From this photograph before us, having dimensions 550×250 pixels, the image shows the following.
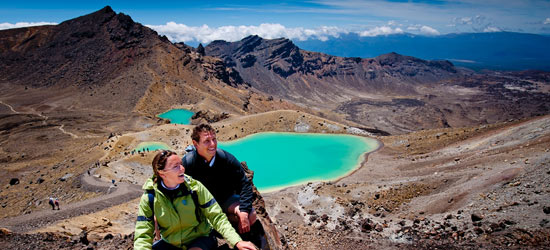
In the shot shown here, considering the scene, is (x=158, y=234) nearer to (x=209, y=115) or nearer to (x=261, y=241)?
(x=261, y=241)

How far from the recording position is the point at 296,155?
4591cm

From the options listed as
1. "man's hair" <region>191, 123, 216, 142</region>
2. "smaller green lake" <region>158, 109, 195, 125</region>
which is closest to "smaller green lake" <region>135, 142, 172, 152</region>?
"smaller green lake" <region>158, 109, 195, 125</region>

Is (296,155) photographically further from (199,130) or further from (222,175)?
(199,130)

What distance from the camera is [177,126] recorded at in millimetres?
52250

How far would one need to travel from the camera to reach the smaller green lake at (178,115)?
3127 inches

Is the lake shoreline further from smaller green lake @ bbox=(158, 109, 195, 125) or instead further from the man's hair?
smaller green lake @ bbox=(158, 109, 195, 125)

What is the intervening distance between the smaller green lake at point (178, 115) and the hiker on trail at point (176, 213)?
242 ft

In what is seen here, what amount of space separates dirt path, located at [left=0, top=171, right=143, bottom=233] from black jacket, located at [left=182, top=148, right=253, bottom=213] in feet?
49.2

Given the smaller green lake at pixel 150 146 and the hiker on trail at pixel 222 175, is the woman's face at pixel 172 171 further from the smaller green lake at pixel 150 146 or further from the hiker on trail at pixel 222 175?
the smaller green lake at pixel 150 146

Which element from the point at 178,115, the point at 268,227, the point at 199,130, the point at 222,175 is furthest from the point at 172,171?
the point at 178,115

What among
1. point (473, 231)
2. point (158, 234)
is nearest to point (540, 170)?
point (473, 231)

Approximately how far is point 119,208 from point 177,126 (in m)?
31.1

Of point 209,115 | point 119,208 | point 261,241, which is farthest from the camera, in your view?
point 209,115

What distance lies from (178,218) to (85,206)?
2058cm
